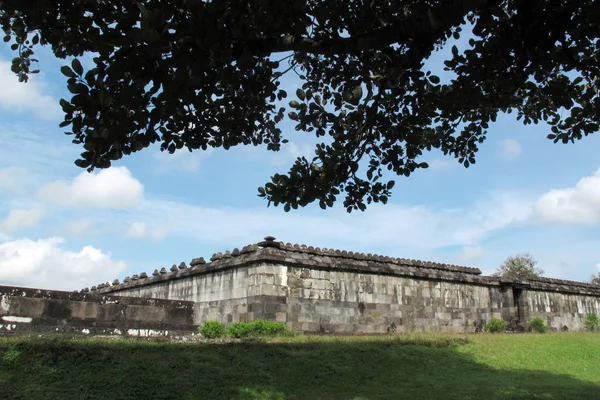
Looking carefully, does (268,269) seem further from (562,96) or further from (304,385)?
(562,96)

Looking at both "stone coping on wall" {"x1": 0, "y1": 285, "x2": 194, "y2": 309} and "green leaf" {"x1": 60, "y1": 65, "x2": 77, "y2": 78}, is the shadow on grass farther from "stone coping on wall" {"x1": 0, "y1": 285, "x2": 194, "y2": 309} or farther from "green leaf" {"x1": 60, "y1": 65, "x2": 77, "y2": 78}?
"green leaf" {"x1": 60, "y1": 65, "x2": 77, "y2": 78}

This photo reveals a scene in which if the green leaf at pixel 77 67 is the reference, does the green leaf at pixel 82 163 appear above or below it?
below

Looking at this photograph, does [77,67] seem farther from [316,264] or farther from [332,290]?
[332,290]

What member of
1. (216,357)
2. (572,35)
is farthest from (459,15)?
A: (216,357)

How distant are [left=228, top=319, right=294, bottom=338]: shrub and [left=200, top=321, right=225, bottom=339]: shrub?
453 millimetres

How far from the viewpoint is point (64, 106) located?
4.98 metres

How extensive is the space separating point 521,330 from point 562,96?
1684 centimetres

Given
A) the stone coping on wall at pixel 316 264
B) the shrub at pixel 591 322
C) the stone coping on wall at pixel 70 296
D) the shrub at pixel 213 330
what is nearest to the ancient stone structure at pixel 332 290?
the stone coping on wall at pixel 316 264

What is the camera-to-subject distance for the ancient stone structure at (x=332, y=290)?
13.9 meters

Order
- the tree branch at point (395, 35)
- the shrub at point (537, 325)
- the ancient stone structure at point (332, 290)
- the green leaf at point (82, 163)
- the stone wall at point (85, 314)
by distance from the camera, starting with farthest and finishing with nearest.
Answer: the shrub at point (537, 325) → the ancient stone structure at point (332, 290) → the stone wall at point (85, 314) → the green leaf at point (82, 163) → the tree branch at point (395, 35)

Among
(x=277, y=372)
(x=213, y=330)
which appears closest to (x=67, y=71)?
(x=277, y=372)

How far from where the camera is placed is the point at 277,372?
9.36 metres

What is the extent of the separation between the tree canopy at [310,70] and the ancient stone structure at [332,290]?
251 inches

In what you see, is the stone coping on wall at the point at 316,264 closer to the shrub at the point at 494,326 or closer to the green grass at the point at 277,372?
the shrub at the point at 494,326
